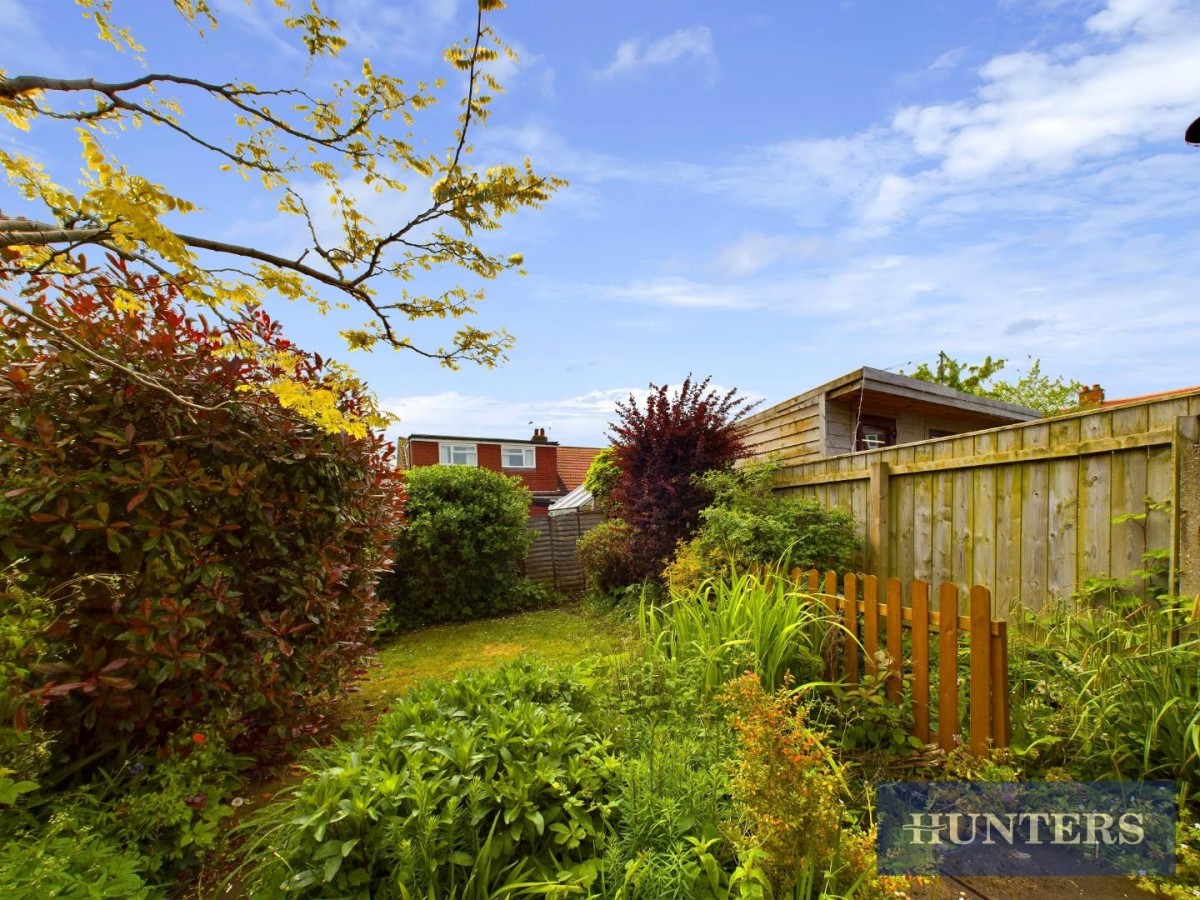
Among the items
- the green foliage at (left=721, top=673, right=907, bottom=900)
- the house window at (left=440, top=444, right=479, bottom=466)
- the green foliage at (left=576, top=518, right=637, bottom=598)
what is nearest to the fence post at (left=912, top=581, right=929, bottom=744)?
the green foliage at (left=721, top=673, right=907, bottom=900)

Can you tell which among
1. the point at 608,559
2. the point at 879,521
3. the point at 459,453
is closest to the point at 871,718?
the point at 879,521

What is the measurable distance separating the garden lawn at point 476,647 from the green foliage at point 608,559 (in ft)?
1.71

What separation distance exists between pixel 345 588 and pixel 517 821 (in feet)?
6.93

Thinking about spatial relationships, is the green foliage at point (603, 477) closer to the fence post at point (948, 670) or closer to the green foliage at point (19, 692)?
the fence post at point (948, 670)

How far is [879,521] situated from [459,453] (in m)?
20.5

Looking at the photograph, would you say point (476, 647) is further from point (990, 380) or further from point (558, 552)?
point (990, 380)

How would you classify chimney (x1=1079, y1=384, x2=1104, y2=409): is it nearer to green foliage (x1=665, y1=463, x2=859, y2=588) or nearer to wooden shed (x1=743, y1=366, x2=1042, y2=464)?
wooden shed (x1=743, y1=366, x2=1042, y2=464)

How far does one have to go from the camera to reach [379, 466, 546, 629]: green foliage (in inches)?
277

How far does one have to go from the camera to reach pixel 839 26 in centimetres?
391

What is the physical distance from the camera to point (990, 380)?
17641 mm

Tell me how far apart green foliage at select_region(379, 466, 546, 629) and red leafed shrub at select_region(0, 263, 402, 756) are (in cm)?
398

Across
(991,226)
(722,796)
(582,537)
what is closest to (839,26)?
(991,226)

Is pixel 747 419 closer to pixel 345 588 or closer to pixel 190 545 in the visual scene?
pixel 345 588

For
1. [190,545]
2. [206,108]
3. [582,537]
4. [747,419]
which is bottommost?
[582,537]
